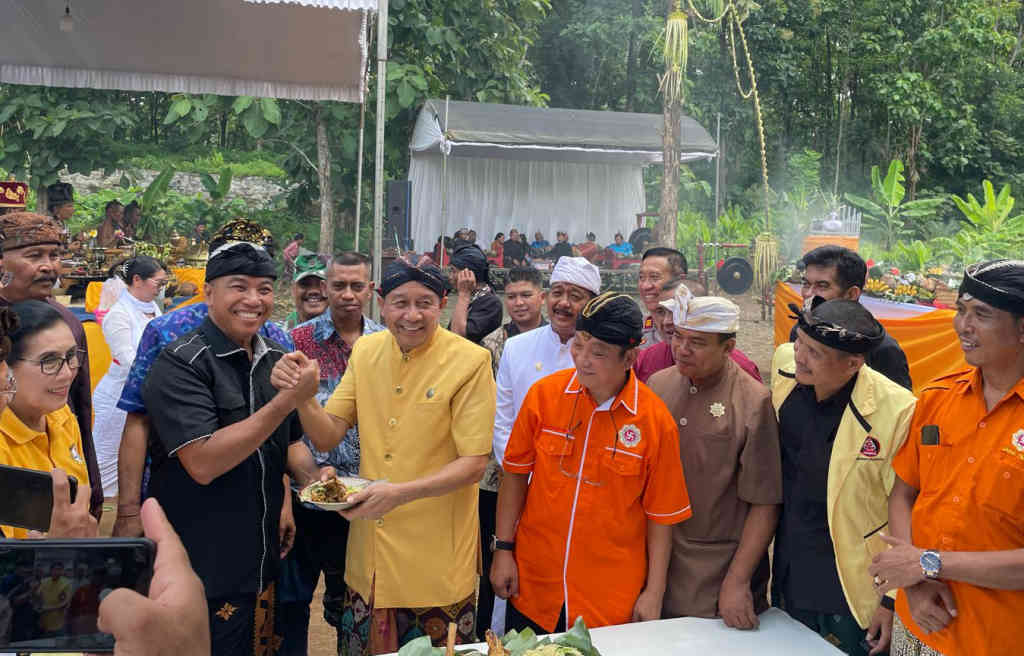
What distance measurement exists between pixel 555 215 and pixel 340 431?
59.2 feet

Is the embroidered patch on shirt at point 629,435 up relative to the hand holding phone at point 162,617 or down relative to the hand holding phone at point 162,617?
down

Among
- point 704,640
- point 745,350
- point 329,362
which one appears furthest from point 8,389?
point 745,350

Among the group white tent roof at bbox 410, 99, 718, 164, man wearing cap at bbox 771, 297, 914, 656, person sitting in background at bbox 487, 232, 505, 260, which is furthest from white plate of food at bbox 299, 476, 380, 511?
person sitting in background at bbox 487, 232, 505, 260

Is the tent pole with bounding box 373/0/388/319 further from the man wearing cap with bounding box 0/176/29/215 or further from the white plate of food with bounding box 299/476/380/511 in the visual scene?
the man wearing cap with bounding box 0/176/29/215

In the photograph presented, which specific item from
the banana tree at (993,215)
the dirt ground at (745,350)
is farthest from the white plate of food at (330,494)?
the banana tree at (993,215)

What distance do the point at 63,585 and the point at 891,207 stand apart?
1998 cm

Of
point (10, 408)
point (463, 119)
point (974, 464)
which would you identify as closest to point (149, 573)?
point (10, 408)

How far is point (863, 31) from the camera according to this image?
24.2m

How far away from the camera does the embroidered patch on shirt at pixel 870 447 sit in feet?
8.87

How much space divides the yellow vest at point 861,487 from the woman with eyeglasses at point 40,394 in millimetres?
2272

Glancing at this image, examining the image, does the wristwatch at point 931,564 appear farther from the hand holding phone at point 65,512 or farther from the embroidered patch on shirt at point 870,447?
the hand holding phone at point 65,512

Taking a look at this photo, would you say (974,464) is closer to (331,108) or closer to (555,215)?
(331,108)

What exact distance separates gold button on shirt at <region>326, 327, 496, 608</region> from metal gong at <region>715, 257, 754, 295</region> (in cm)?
1564

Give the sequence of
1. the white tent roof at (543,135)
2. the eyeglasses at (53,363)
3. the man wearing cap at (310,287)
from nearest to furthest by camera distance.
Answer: the eyeglasses at (53,363), the man wearing cap at (310,287), the white tent roof at (543,135)
